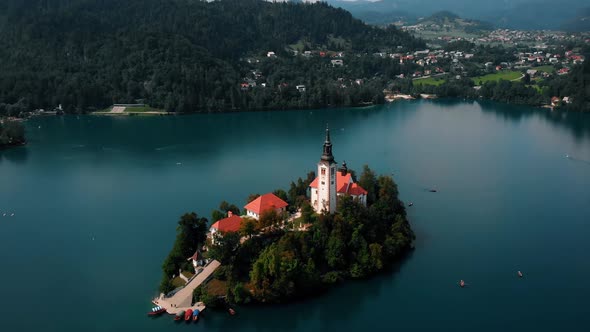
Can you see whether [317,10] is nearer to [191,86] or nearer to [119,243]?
[191,86]

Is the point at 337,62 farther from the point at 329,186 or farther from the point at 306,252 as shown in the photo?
the point at 306,252

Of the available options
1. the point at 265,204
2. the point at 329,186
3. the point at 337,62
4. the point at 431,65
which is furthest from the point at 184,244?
the point at 431,65

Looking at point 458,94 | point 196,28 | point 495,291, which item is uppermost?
point 196,28

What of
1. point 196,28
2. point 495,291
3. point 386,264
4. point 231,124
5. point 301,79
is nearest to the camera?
point 495,291

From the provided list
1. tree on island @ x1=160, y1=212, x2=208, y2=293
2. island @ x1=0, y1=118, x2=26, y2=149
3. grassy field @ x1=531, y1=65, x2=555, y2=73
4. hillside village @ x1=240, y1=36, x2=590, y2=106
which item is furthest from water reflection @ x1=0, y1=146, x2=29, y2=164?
grassy field @ x1=531, y1=65, x2=555, y2=73

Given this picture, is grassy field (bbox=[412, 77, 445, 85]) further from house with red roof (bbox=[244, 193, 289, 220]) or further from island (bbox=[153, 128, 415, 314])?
house with red roof (bbox=[244, 193, 289, 220])

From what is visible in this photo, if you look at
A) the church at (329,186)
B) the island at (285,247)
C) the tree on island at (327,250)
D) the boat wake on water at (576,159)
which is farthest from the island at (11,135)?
the boat wake on water at (576,159)

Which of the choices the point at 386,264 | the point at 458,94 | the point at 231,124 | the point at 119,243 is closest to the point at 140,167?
the point at 119,243
